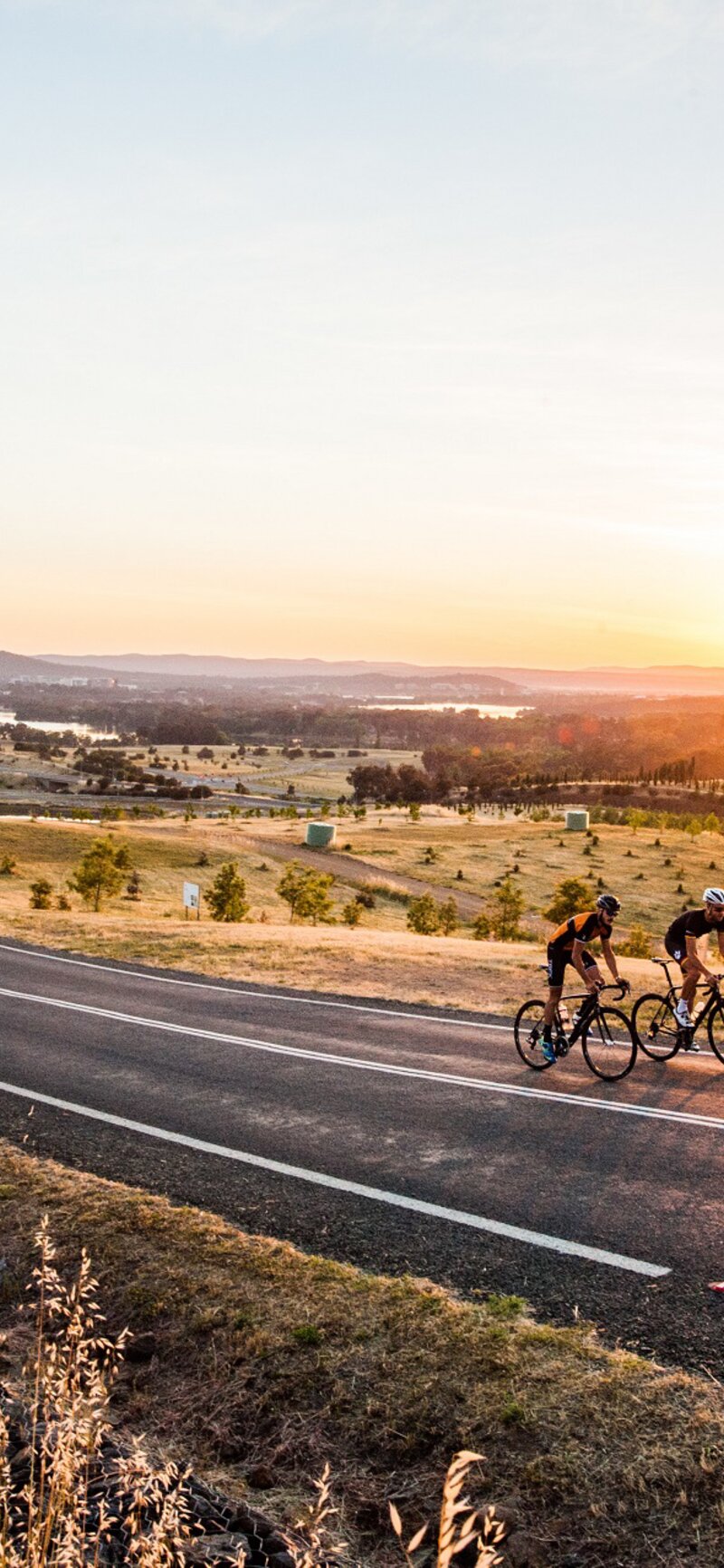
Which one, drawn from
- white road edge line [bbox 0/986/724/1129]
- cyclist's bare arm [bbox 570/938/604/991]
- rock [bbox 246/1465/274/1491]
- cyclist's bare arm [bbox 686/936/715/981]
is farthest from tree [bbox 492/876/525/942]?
rock [bbox 246/1465/274/1491]

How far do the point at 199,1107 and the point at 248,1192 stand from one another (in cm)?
246

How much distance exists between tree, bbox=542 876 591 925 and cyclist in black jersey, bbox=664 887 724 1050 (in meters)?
42.1

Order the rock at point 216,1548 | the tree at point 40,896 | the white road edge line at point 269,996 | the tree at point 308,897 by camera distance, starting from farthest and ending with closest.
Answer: the tree at point 40,896 → the tree at point 308,897 → the white road edge line at point 269,996 → the rock at point 216,1548

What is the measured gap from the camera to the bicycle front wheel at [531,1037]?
1328 cm

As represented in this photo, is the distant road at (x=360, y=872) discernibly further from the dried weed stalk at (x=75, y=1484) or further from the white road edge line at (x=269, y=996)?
the dried weed stalk at (x=75, y=1484)

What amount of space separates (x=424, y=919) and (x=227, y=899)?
8.83m

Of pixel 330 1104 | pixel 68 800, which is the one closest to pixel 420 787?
pixel 68 800

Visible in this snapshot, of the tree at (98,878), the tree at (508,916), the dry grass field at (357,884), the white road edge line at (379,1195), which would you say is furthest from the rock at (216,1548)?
the tree at (98,878)

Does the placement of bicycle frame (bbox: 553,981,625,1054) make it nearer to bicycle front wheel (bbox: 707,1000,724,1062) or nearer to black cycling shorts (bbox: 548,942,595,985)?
black cycling shorts (bbox: 548,942,595,985)

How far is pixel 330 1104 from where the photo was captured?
11.9 m

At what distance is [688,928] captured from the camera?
512 inches

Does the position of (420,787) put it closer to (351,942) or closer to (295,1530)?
(351,942)

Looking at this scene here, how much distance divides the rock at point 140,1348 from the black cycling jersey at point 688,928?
7720 mm

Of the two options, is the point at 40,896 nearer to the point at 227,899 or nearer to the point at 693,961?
the point at 227,899
